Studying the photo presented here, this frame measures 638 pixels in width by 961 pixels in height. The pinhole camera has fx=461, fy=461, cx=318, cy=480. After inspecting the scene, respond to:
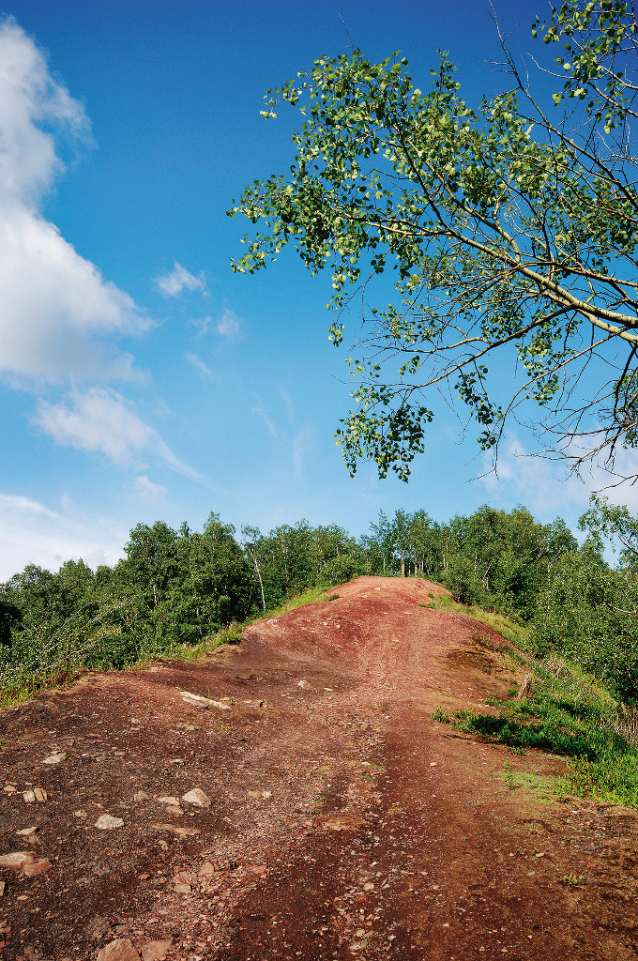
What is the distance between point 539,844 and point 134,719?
621 cm

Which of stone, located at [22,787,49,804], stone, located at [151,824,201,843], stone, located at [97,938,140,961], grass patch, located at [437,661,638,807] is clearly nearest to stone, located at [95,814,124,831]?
stone, located at [151,824,201,843]

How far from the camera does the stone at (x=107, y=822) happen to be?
4812mm

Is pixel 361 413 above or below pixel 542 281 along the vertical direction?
below

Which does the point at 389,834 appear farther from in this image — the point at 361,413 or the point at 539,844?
the point at 361,413

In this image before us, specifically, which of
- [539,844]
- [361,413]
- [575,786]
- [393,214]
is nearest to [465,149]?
[393,214]

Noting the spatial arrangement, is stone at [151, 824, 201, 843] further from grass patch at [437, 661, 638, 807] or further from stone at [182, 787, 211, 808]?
grass patch at [437, 661, 638, 807]

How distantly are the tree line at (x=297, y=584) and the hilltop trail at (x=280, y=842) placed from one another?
121 inches

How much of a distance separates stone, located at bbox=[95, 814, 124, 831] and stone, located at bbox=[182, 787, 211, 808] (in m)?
1.03

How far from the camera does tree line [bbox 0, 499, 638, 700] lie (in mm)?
16891

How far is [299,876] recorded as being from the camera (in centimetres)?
448

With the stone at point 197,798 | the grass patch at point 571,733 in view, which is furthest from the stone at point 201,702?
the grass patch at point 571,733

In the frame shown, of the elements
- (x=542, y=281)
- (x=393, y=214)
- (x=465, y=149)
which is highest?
(x=465, y=149)

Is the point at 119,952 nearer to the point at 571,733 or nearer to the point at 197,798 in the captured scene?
the point at 197,798

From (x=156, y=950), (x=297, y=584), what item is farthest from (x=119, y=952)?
(x=297, y=584)
